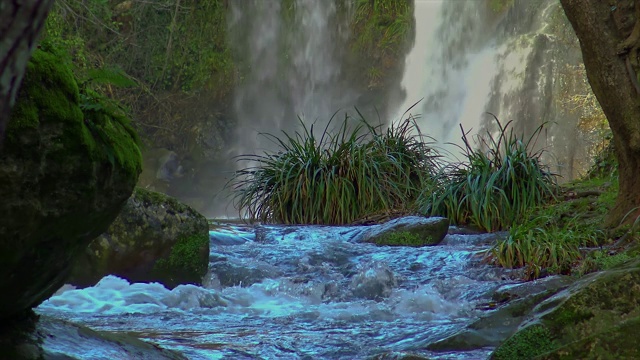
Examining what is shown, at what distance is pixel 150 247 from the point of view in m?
6.21

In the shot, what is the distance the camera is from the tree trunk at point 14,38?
1043 mm

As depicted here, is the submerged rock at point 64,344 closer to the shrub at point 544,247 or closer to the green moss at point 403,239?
Result: the shrub at point 544,247

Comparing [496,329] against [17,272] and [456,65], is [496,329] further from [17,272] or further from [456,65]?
[456,65]

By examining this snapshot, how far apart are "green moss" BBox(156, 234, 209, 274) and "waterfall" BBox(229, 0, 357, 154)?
14082 millimetres

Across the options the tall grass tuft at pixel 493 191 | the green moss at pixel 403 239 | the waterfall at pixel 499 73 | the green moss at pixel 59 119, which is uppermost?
the waterfall at pixel 499 73

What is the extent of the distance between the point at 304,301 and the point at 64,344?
3104mm

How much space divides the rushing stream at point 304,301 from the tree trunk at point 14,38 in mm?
2830

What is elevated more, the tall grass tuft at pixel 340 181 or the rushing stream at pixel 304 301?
the tall grass tuft at pixel 340 181

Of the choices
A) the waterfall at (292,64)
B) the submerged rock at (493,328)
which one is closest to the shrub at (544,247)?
the submerged rock at (493,328)

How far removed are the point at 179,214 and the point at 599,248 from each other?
3.35 meters

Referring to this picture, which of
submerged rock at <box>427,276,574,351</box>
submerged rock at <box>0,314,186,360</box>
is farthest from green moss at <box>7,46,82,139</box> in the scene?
submerged rock at <box>427,276,574,351</box>

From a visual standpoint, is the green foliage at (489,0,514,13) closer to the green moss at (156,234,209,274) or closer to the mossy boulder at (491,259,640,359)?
the green moss at (156,234,209,274)

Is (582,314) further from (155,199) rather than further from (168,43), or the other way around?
(168,43)

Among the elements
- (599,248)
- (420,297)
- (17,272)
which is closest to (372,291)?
(420,297)
